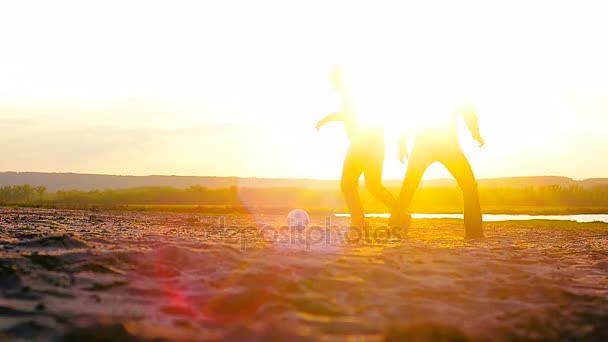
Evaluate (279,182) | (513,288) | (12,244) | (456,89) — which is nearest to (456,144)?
(456,89)

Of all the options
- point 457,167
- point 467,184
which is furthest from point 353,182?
point 467,184

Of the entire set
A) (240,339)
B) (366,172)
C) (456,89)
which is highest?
(456,89)

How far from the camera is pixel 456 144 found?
1045 cm

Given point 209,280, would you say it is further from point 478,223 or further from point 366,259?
point 478,223

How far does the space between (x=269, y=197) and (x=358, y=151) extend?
40.3 m

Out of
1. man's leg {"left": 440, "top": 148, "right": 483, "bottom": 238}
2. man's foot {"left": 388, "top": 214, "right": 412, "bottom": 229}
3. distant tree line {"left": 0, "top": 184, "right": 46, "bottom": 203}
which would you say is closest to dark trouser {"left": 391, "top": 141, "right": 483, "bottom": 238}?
man's leg {"left": 440, "top": 148, "right": 483, "bottom": 238}

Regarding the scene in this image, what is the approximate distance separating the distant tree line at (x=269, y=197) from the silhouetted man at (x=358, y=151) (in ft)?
104

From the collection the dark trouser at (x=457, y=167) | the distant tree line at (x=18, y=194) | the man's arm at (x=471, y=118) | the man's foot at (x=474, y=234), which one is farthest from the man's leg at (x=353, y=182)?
the distant tree line at (x=18, y=194)

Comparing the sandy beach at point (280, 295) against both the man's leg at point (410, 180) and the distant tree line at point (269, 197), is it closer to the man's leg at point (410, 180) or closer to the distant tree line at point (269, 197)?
the man's leg at point (410, 180)

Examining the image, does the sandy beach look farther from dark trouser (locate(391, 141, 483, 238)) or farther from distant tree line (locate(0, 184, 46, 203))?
distant tree line (locate(0, 184, 46, 203))

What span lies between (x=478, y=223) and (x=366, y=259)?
5.64 m

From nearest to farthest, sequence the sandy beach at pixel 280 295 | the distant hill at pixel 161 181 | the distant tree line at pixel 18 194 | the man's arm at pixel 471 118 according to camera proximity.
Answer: the sandy beach at pixel 280 295, the man's arm at pixel 471 118, the distant tree line at pixel 18 194, the distant hill at pixel 161 181

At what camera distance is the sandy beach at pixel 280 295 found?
2914 mm

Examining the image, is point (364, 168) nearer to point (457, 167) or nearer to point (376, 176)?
point (376, 176)
